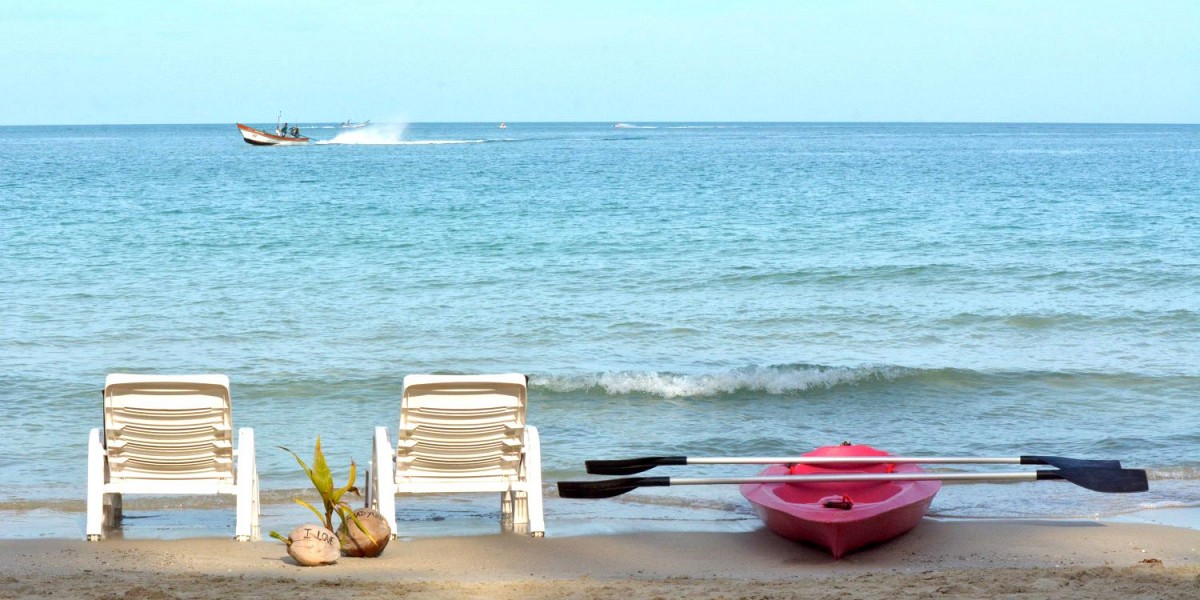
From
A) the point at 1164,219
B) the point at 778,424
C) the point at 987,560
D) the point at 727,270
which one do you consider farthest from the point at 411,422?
the point at 1164,219

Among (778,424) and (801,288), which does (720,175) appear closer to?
(801,288)

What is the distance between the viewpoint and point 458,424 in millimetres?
6617

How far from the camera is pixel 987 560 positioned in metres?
6.39

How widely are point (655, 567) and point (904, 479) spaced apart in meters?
1.37

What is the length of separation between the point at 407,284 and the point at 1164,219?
64.8ft

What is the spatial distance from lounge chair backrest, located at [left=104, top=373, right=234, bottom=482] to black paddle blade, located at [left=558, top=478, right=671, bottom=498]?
1.75 meters

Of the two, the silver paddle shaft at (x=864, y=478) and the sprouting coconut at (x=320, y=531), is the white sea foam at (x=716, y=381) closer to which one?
the silver paddle shaft at (x=864, y=478)

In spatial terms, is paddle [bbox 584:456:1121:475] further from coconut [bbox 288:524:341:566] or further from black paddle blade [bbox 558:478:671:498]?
coconut [bbox 288:524:341:566]

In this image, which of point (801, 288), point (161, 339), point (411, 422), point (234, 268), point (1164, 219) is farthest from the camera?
point (1164, 219)

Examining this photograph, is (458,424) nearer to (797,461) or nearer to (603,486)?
(603,486)

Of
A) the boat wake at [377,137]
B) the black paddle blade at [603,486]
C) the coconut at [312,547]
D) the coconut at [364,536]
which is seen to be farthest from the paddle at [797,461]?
the boat wake at [377,137]

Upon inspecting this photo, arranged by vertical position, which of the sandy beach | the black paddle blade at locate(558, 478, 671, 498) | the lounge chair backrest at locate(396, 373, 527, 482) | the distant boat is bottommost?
the sandy beach

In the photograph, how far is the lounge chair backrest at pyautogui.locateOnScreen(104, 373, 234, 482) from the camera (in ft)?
20.9

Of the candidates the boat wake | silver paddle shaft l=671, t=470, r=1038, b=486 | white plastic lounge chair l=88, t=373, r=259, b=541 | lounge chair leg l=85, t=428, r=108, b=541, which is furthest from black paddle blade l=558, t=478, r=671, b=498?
the boat wake
